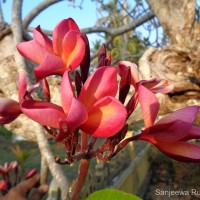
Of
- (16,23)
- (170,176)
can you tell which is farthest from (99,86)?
(170,176)

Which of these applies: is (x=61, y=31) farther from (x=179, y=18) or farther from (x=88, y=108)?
(x=179, y=18)

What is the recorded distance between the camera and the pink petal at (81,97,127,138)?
34 centimetres

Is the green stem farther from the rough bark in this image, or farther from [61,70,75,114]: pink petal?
the rough bark

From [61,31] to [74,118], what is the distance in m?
0.16

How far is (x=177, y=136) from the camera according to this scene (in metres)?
0.36

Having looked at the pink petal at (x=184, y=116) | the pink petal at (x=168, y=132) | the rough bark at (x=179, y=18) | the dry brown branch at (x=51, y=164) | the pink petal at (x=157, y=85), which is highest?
the pink petal at (x=157, y=85)

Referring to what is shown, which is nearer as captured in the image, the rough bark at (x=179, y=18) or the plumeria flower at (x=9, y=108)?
the plumeria flower at (x=9, y=108)

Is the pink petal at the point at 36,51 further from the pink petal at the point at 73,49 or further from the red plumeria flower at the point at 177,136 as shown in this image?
the red plumeria flower at the point at 177,136

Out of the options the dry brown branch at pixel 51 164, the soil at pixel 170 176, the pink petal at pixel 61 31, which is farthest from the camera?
the soil at pixel 170 176

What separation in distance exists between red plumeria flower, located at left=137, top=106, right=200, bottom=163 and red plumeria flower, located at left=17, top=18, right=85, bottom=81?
128 millimetres

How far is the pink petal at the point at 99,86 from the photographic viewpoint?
364 mm

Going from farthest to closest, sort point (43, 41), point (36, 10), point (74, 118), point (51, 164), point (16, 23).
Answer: point (36, 10), point (16, 23), point (51, 164), point (43, 41), point (74, 118)

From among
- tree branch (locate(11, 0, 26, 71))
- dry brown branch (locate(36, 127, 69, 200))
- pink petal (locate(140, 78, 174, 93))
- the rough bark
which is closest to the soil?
the rough bark

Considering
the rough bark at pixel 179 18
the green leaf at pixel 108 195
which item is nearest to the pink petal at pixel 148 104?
the green leaf at pixel 108 195
